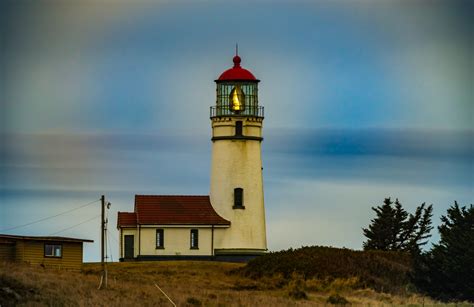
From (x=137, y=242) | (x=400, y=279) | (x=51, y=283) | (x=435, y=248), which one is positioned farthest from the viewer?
(x=137, y=242)

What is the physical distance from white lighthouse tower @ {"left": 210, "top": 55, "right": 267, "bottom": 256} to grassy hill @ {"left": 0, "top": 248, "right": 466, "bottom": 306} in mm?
4200

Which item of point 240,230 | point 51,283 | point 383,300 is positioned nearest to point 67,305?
point 51,283

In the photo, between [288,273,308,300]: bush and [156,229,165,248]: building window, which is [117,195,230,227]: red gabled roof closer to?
[156,229,165,248]: building window

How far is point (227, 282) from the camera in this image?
7519 cm

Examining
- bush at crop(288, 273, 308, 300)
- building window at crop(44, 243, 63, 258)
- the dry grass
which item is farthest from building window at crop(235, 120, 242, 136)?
building window at crop(44, 243, 63, 258)

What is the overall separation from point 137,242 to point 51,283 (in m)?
20.0

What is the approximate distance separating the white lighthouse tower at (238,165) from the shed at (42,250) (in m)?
10.4

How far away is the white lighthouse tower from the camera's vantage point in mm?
85938

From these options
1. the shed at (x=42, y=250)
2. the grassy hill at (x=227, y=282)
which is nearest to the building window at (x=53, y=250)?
the shed at (x=42, y=250)

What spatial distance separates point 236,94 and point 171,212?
7.02 metres

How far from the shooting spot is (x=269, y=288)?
73.8m

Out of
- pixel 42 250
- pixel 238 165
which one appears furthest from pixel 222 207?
pixel 42 250

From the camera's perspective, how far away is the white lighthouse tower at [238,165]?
85938 mm

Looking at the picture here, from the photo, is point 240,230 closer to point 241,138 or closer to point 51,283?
point 241,138
